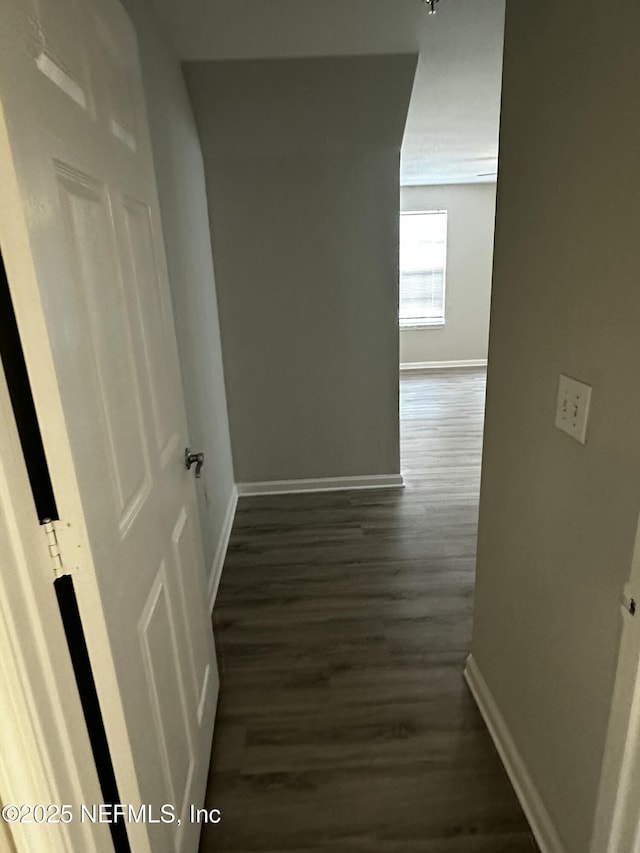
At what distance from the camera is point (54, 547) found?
2.61 feet

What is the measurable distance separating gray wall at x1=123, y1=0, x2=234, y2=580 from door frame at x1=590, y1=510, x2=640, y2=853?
177 centimetres

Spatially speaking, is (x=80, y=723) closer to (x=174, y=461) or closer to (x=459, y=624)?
(x=174, y=461)

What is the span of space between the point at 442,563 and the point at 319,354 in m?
1.49

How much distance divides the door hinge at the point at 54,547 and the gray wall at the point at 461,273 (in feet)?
20.2

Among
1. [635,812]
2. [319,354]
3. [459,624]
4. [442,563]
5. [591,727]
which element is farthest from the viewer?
[319,354]

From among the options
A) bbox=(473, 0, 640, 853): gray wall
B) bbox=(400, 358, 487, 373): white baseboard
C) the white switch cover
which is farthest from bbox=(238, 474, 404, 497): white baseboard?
bbox=(400, 358, 487, 373): white baseboard

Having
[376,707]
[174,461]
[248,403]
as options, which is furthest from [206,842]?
[248,403]

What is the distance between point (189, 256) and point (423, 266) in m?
4.84

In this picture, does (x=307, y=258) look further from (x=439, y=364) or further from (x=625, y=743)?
(x=439, y=364)

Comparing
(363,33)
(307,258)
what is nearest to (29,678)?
(363,33)

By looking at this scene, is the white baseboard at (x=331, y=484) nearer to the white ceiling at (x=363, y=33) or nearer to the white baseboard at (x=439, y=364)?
the white ceiling at (x=363, y=33)

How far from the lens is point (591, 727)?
117cm

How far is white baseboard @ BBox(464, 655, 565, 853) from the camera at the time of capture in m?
1.38

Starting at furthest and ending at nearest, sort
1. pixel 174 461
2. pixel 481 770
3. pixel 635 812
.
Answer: pixel 481 770 → pixel 174 461 → pixel 635 812
